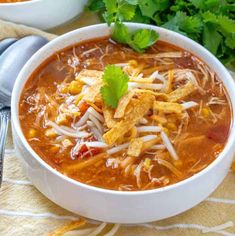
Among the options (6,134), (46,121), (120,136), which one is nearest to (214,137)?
(120,136)

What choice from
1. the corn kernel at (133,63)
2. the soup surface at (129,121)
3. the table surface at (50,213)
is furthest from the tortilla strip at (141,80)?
the table surface at (50,213)

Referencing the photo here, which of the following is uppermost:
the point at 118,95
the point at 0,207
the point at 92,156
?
the point at 118,95

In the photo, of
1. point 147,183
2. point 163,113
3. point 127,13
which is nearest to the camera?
point 147,183

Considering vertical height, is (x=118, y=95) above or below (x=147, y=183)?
above

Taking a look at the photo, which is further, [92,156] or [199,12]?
[199,12]

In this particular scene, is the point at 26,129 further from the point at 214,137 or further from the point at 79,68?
the point at 214,137

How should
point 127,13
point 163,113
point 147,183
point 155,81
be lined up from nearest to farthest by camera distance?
point 147,183
point 163,113
point 155,81
point 127,13

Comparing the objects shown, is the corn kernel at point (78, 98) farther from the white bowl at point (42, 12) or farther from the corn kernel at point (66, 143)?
the white bowl at point (42, 12)
